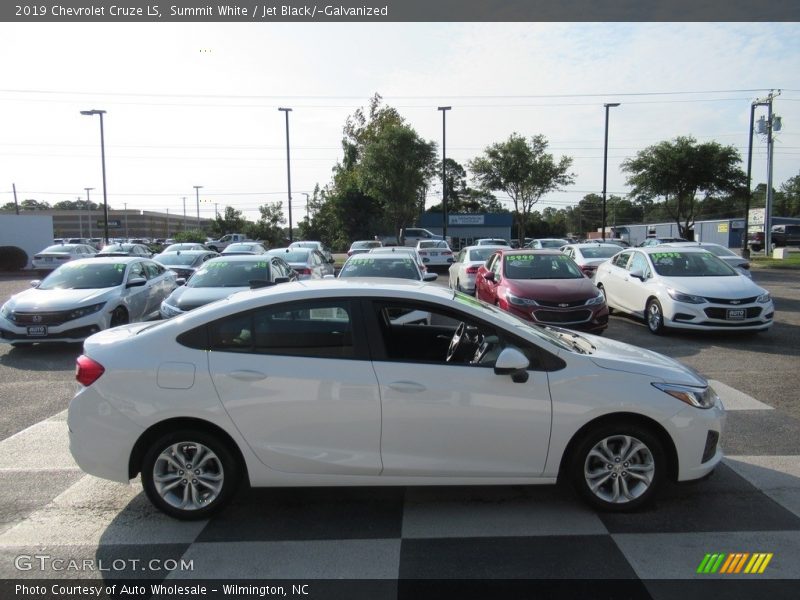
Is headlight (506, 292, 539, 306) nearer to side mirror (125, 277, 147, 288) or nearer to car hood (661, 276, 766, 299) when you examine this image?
car hood (661, 276, 766, 299)

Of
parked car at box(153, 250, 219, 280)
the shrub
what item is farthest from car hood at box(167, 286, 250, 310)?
the shrub

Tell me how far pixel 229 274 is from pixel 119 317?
1.99m

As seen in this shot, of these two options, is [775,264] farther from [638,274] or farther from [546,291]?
[546,291]

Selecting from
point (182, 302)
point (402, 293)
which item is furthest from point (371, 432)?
point (182, 302)

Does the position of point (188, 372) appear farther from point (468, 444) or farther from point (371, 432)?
point (468, 444)

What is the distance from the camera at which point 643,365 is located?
4.16 metres

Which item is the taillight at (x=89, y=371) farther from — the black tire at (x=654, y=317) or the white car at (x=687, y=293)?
the black tire at (x=654, y=317)

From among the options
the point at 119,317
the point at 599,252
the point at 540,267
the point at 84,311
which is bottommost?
the point at 119,317

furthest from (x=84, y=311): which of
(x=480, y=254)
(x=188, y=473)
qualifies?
(x=480, y=254)

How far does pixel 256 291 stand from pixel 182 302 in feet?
18.9

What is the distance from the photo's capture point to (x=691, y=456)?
159 inches

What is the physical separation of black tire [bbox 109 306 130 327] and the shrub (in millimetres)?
23840

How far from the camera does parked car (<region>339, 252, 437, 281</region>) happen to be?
11.0m

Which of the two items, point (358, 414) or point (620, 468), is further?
point (620, 468)
